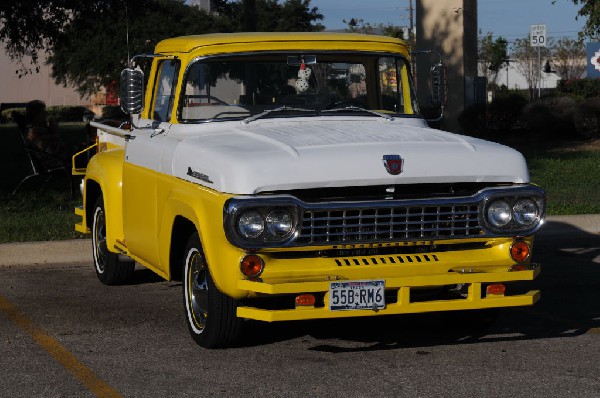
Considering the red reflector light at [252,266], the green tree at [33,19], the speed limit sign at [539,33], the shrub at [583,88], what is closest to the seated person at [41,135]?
the green tree at [33,19]

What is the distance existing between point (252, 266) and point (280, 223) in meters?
0.30

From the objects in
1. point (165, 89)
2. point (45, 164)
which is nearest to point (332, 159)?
point (165, 89)

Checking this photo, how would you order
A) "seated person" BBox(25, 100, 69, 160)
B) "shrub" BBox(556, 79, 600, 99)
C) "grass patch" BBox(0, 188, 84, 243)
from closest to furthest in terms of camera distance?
A: 1. "grass patch" BBox(0, 188, 84, 243)
2. "seated person" BBox(25, 100, 69, 160)
3. "shrub" BBox(556, 79, 600, 99)

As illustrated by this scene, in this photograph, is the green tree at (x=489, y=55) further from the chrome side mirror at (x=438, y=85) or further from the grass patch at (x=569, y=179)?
the chrome side mirror at (x=438, y=85)

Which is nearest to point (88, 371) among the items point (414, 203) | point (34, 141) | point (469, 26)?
point (414, 203)

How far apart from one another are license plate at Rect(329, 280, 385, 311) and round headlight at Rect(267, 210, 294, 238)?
0.41 m

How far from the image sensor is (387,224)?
24.7 feet

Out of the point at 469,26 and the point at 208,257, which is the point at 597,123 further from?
the point at 208,257

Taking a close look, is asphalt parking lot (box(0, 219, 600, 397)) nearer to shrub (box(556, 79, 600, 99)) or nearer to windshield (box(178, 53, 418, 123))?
windshield (box(178, 53, 418, 123))

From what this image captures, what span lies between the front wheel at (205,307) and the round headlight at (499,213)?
166 cm

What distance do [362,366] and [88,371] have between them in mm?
1651

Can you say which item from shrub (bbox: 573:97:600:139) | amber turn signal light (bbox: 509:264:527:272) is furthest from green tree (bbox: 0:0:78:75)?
amber turn signal light (bbox: 509:264:527:272)

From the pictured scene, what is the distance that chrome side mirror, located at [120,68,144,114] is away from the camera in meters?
9.12

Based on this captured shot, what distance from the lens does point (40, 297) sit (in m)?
10.3
